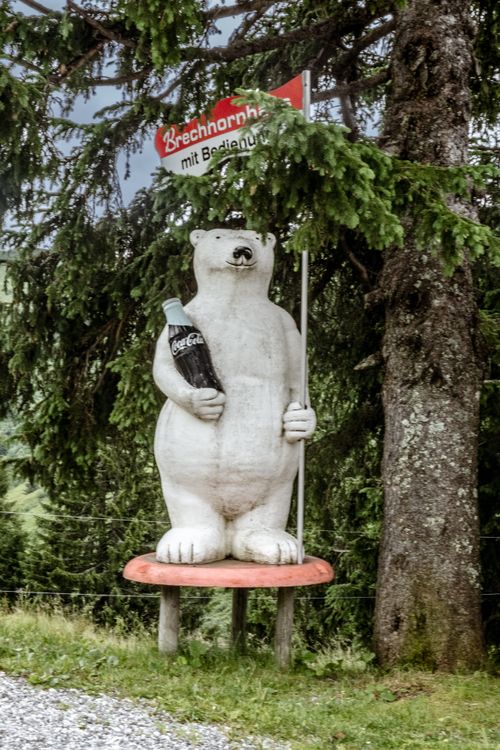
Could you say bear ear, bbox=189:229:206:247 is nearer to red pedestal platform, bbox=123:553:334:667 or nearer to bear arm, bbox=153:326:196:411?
bear arm, bbox=153:326:196:411

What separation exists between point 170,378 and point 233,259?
0.83m

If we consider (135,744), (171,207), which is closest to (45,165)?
(171,207)

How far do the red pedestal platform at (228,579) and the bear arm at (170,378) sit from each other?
0.94 metres

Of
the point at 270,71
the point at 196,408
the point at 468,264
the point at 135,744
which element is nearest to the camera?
the point at 135,744

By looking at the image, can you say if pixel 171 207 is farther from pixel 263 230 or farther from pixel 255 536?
pixel 255 536

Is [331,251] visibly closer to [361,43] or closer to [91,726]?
[361,43]

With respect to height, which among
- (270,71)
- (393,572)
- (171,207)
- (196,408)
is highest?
(270,71)

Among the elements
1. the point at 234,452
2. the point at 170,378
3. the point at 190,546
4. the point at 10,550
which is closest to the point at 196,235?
the point at 170,378

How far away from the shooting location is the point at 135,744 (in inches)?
147

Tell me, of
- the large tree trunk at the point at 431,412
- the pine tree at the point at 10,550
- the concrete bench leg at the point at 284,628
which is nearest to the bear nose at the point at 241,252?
the large tree trunk at the point at 431,412

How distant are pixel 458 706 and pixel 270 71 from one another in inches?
201

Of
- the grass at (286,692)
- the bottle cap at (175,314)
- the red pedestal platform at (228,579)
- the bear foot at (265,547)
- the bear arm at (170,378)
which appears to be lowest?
the grass at (286,692)

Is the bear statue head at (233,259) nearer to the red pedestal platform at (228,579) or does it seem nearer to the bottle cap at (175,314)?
the bottle cap at (175,314)

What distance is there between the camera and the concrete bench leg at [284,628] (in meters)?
5.33
